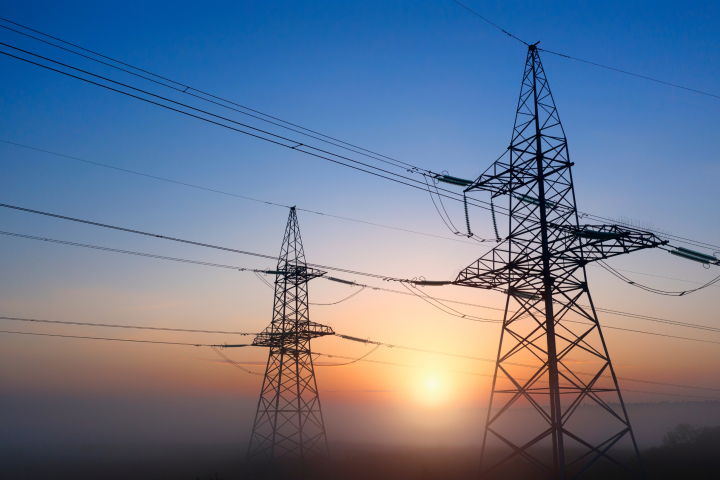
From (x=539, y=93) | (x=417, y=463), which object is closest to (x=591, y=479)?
(x=417, y=463)

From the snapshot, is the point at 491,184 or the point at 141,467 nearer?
the point at 491,184

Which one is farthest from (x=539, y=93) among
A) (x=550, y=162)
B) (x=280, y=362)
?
(x=280, y=362)

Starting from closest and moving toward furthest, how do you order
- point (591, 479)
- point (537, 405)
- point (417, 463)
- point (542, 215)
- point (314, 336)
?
1. point (537, 405)
2. point (542, 215)
3. point (314, 336)
4. point (591, 479)
5. point (417, 463)

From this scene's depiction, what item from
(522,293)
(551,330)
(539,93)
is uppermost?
(539,93)

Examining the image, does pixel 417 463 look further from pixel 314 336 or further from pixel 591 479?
pixel 314 336

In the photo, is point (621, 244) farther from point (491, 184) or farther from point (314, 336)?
point (314, 336)

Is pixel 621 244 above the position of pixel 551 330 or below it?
above

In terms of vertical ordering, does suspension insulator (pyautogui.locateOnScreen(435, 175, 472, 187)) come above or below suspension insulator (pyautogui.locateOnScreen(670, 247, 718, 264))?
above

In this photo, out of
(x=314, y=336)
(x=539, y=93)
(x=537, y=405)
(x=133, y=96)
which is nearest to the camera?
(x=133, y=96)

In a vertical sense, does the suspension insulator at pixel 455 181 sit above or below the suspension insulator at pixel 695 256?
above
